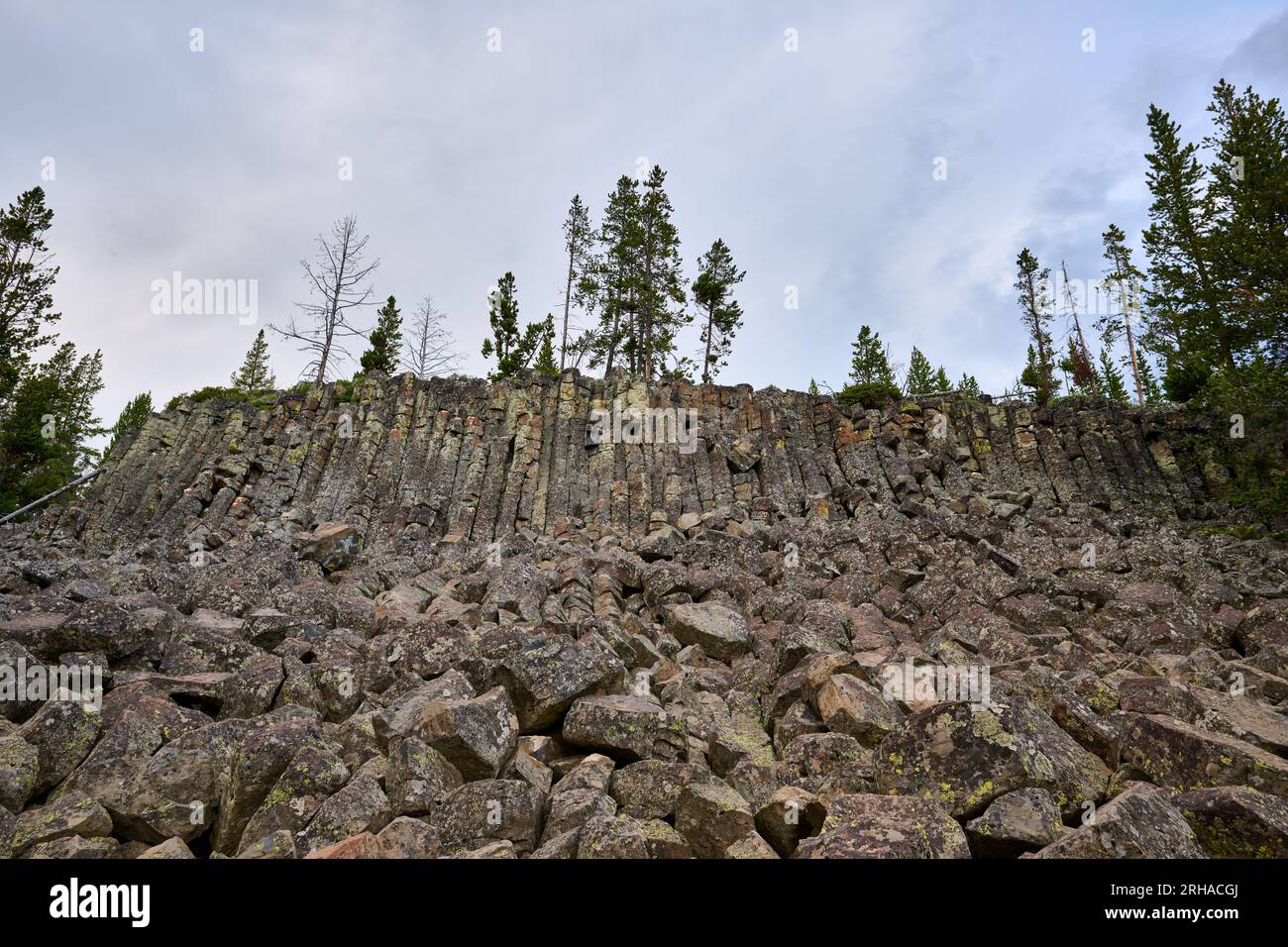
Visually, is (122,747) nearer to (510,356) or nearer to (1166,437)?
(1166,437)

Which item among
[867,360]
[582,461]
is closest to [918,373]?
[867,360]

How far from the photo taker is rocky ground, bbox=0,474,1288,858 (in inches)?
196

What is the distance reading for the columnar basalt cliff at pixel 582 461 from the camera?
24625mm

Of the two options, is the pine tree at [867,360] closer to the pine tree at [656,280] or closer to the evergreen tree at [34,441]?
the pine tree at [656,280]

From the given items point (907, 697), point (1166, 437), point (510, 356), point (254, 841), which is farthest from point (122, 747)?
point (510, 356)

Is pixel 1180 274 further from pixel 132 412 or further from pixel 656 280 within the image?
pixel 132 412

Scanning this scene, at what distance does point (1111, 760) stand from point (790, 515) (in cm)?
1721

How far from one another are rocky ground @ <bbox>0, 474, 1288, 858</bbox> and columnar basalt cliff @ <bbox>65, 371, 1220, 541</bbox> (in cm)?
1151

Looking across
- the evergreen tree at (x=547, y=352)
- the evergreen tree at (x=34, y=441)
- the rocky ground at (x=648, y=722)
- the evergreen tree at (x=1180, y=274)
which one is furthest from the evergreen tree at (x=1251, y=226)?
the evergreen tree at (x=34, y=441)

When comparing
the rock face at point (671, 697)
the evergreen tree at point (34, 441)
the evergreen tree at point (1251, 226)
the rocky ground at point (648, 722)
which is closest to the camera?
the rocky ground at point (648, 722)

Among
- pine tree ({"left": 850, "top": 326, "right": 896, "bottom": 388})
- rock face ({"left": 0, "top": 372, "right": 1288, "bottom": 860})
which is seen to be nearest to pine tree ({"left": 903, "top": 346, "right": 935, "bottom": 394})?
pine tree ({"left": 850, "top": 326, "right": 896, "bottom": 388})

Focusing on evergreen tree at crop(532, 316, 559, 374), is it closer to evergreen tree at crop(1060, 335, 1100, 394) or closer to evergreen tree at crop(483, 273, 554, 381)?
evergreen tree at crop(483, 273, 554, 381)

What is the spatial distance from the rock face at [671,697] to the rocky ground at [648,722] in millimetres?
31

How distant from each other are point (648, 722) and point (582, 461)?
68.5ft
